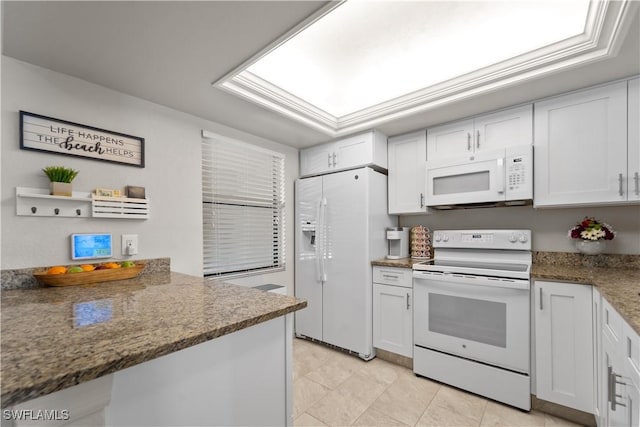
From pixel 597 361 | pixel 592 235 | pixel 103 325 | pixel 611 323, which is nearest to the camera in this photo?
pixel 103 325

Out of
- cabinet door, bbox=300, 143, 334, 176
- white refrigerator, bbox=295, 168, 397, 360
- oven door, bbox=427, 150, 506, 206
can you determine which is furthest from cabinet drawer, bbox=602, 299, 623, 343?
cabinet door, bbox=300, 143, 334, 176

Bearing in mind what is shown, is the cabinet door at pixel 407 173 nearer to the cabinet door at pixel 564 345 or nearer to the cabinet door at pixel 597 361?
the cabinet door at pixel 564 345

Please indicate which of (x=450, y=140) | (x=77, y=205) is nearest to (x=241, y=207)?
(x=77, y=205)

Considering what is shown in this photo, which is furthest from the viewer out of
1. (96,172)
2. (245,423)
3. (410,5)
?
(96,172)

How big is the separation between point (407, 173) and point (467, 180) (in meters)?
0.54

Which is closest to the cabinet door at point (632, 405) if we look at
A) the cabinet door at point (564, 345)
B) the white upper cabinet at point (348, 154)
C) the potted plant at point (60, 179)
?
the cabinet door at point (564, 345)

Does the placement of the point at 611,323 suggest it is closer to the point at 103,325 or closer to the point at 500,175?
the point at 500,175

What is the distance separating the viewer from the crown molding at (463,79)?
53.2 inches

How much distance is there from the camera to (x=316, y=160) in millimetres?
3010

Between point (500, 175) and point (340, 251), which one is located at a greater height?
point (500, 175)

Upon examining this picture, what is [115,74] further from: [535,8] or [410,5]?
[535,8]

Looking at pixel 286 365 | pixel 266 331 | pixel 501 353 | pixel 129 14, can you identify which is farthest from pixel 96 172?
pixel 501 353

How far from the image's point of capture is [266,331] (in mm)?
1073

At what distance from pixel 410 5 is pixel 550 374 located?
2.36m
